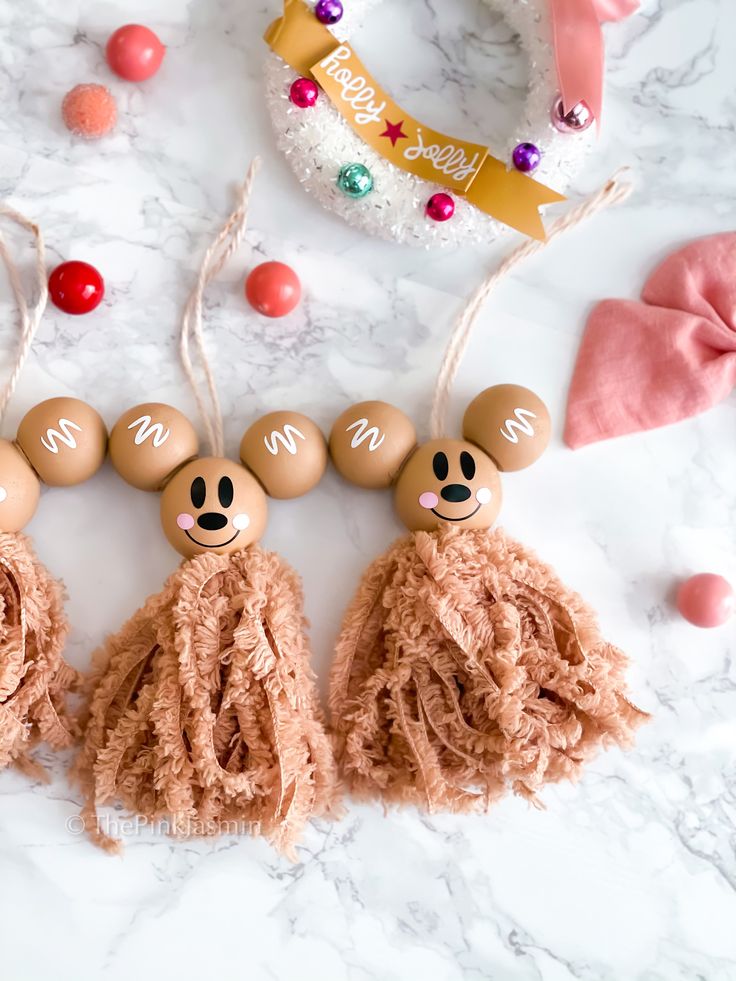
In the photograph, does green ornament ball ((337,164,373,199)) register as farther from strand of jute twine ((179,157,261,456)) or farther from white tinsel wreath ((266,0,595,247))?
strand of jute twine ((179,157,261,456))

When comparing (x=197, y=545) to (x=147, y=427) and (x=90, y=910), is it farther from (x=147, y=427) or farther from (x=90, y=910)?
(x=90, y=910)

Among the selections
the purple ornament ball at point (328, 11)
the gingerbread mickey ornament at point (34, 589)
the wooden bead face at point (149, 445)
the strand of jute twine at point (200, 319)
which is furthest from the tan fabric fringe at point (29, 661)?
the purple ornament ball at point (328, 11)

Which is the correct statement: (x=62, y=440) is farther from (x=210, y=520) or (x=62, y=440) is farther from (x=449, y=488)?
(x=449, y=488)

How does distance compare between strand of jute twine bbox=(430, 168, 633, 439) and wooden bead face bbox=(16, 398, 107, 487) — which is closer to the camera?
wooden bead face bbox=(16, 398, 107, 487)

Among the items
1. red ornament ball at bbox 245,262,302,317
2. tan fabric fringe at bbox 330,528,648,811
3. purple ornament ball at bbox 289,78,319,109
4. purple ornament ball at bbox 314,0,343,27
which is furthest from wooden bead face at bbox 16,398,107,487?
purple ornament ball at bbox 314,0,343,27

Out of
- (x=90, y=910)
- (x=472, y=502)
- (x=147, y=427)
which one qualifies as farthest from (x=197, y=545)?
(x=90, y=910)

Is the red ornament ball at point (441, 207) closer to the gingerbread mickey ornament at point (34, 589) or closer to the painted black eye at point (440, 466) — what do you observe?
the painted black eye at point (440, 466)
